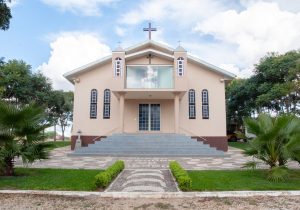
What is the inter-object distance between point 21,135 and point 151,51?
45.2 feet

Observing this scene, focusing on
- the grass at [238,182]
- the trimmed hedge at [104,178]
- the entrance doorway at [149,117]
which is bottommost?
the grass at [238,182]

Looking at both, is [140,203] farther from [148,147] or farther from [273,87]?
[273,87]

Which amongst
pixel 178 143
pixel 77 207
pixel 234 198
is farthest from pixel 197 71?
pixel 77 207

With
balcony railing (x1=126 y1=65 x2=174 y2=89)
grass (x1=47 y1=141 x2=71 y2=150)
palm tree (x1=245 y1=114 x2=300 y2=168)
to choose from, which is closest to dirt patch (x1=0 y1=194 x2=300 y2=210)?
palm tree (x1=245 y1=114 x2=300 y2=168)

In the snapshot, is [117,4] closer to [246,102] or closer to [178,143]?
[178,143]

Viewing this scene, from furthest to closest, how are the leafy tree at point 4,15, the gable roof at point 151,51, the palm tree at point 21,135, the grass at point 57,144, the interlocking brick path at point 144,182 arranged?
the gable roof at point 151,51 < the leafy tree at point 4,15 < the grass at point 57,144 < the palm tree at point 21,135 < the interlocking brick path at point 144,182

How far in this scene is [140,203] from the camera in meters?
6.90

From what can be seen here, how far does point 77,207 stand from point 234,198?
3.73 metres

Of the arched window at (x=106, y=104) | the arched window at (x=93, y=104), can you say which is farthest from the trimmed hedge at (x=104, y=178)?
the arched window at (x=93, y=104)

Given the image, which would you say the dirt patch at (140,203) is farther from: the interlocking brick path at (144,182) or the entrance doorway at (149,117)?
the entrance doorway at (149,117)

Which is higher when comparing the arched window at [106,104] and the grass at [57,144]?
the arched window at [106,104]

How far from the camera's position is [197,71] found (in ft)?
74.8

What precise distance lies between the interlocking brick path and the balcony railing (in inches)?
395

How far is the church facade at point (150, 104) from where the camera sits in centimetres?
2220
